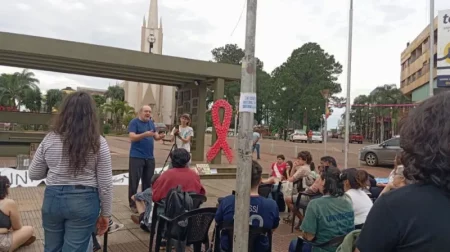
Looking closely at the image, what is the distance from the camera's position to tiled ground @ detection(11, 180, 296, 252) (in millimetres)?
4441

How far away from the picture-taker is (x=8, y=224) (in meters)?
3.81

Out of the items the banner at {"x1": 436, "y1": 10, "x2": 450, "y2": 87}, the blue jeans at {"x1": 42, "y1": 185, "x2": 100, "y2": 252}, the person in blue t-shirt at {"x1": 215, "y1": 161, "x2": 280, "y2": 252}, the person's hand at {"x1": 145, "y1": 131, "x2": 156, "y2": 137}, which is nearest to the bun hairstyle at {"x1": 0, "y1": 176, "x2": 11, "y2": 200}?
the blue jeans at {"x1": 42, "y1": 185, "x2": 100, "y2": 252}

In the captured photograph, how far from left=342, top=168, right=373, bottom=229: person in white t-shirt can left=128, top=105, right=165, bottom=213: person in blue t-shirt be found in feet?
9.78

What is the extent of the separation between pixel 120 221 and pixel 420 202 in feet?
16.1

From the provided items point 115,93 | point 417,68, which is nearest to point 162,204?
point 417,68

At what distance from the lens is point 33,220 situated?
538cm

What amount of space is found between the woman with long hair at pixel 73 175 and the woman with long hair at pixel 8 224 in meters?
1.34

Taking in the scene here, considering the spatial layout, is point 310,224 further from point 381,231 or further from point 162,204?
point 381,231

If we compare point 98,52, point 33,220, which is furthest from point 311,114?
point 33,220

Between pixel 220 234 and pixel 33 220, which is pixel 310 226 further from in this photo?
pixel 33 220

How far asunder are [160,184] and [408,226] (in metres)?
3.19

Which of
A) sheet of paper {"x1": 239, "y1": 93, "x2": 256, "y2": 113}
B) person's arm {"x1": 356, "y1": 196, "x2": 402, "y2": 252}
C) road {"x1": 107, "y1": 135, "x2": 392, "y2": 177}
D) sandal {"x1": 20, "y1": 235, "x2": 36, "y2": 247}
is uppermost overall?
sheet of paper {"x1": 239, "y1": 93, "x2": 256, "y2": 113}

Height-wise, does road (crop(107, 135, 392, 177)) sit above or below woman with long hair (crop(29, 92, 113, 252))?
below

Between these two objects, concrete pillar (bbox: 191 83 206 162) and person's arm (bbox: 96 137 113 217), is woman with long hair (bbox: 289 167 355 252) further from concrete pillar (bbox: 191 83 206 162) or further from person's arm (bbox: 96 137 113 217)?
concrete pillar (bbox: 191 83 206 162)
